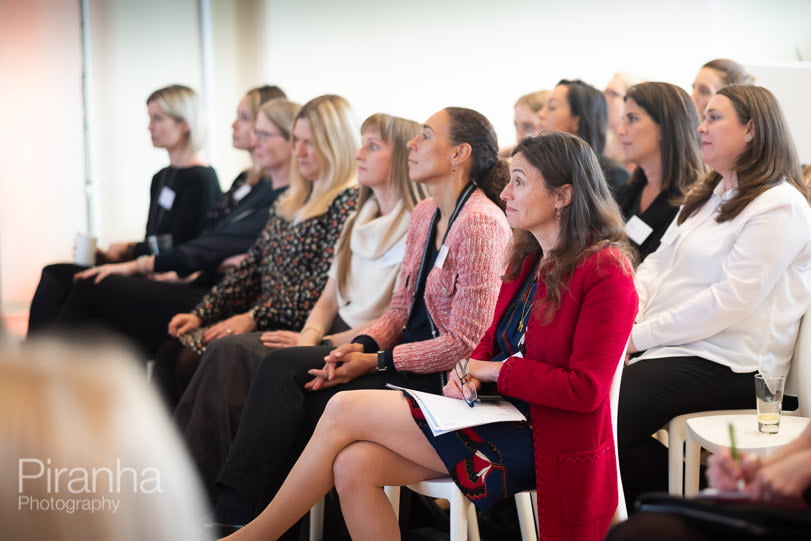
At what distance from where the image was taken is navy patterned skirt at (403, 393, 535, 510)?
1944 millimetres

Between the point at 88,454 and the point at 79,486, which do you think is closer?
the point at 79,486

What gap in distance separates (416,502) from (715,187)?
1.31 m

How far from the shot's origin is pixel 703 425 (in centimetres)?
222

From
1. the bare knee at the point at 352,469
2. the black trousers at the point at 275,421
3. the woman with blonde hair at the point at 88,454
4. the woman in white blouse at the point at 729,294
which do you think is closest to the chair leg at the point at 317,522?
the black trousers at the point at 275,421

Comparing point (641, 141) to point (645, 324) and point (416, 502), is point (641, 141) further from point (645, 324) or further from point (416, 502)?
point (416, 502)

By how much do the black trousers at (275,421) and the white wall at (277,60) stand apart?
2946mm

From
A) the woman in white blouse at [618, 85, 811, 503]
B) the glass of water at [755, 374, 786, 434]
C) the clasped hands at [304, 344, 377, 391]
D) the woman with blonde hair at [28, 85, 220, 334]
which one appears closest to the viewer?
the glass of water at [755, 374, 786, 434]

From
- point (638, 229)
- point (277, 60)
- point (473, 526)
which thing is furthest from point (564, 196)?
point (277, 60)

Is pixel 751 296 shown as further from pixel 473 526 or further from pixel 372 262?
pixel 372 262

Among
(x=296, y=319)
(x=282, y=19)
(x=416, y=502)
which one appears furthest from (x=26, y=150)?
(x=416, y=502)

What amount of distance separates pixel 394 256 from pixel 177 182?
1.96 m

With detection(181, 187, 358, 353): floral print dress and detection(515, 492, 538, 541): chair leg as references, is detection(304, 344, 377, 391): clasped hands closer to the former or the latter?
detection(515, 492, 538, 541): chair leg

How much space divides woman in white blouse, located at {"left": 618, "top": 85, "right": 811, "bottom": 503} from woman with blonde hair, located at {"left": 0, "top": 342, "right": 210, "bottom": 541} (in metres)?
1.28

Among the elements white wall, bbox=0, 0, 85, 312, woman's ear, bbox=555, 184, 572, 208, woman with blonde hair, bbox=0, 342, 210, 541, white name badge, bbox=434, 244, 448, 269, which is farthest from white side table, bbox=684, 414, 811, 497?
white wall, bbox=0, 0, 85, 312
